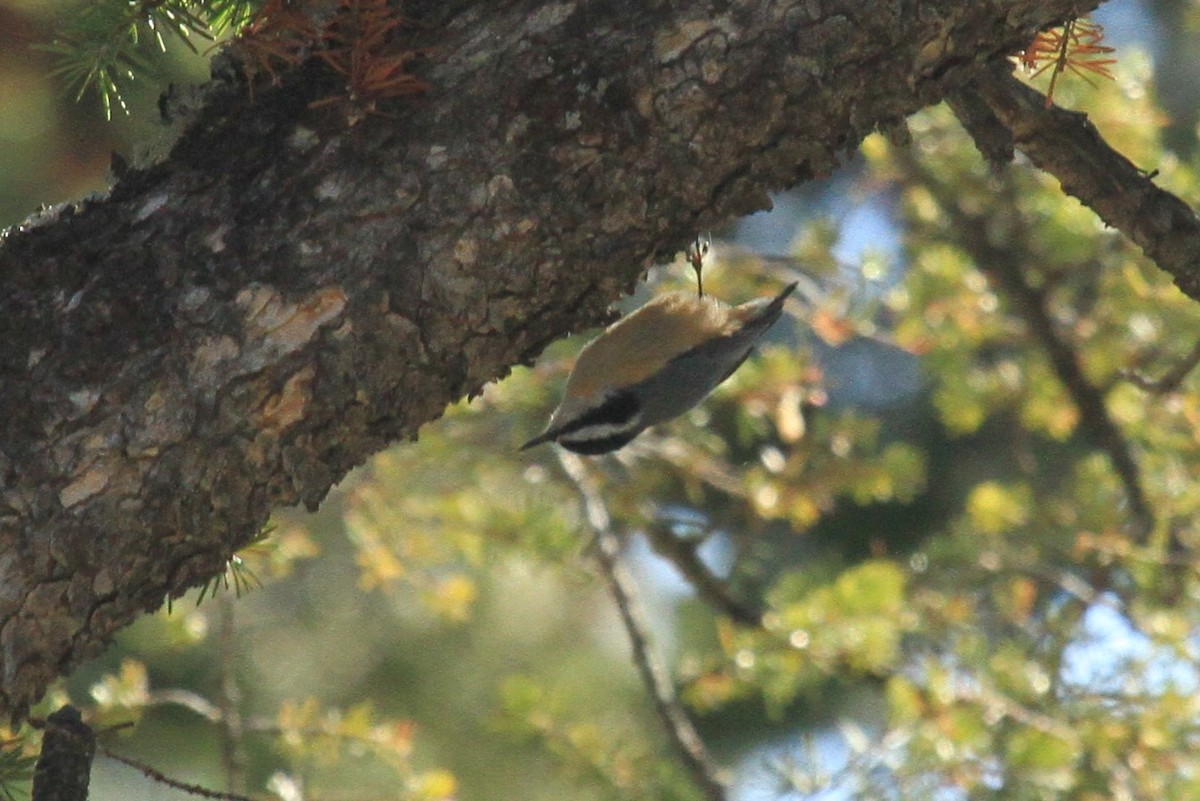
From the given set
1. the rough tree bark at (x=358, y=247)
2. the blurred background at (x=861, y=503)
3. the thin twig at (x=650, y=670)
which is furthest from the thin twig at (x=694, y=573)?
the rough tree bark at (x=358, y=247)

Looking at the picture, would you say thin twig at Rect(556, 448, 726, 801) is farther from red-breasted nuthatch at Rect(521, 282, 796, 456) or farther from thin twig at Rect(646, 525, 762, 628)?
red-breasted nuthatch at Rect(521, 282, 796, 456)

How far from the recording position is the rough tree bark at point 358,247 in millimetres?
1353

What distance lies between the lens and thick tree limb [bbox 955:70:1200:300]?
1.66 meters

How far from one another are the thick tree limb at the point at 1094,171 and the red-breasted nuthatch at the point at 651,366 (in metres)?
0.56

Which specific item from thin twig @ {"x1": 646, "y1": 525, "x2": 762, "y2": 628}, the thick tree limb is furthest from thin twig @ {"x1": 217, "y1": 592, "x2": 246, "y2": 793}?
the thick tree limb

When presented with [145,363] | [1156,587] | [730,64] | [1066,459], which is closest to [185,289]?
[145,363]

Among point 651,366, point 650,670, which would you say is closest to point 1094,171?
point 651,366

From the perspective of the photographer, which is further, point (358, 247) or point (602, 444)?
point (602, 444)

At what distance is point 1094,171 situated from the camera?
1.69m

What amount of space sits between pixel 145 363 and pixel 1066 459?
15.0 ft

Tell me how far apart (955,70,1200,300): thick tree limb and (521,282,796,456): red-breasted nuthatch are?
56cm

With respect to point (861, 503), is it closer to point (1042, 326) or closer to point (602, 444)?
point (1042, 326)

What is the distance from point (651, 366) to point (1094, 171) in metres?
0.84

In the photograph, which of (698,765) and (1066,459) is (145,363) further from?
(1066,459)
